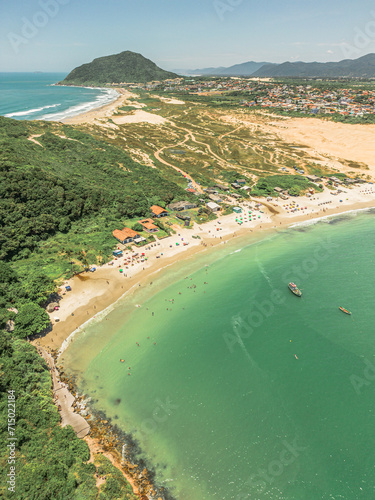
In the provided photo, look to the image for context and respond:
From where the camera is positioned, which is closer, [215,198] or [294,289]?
[294,289]

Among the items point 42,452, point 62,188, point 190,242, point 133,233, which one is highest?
point 62,188

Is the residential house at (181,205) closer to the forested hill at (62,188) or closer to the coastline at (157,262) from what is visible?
the forested hill at (62,188)

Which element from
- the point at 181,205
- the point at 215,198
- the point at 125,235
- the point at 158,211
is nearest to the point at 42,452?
the point at 125,235

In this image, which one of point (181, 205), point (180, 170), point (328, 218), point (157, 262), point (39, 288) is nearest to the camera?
point (39, 288)

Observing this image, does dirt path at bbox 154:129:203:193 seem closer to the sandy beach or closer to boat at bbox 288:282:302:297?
the sandy beach

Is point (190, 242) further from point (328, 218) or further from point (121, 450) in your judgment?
point (328, 218)
